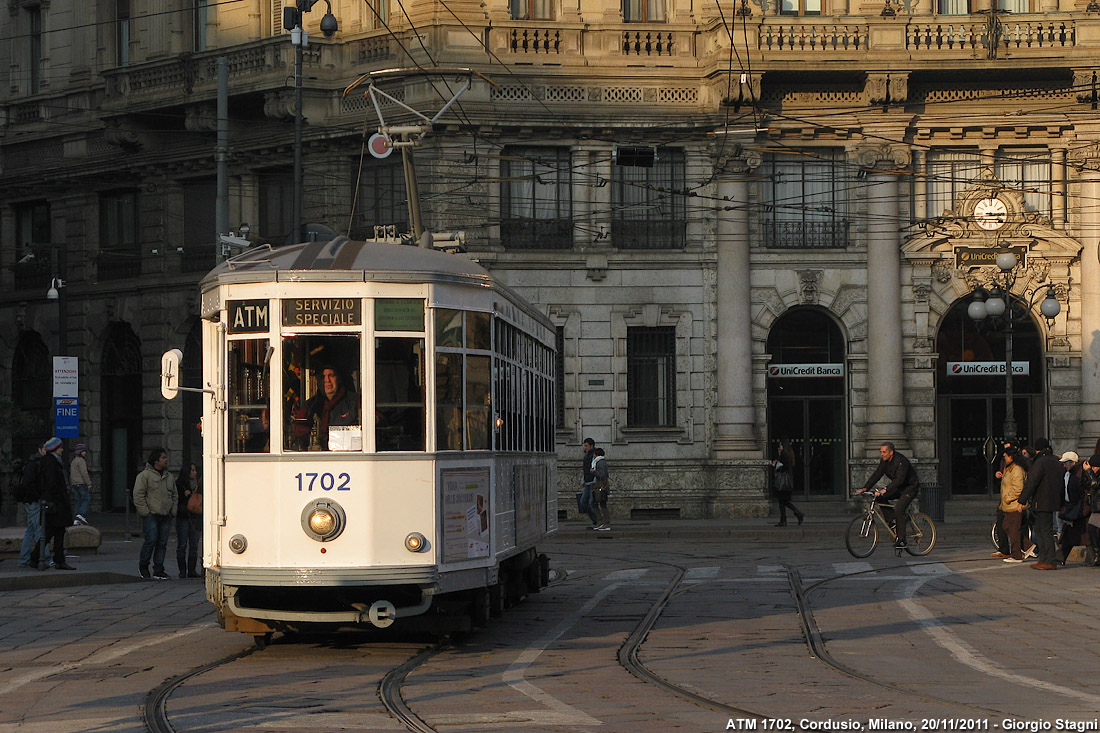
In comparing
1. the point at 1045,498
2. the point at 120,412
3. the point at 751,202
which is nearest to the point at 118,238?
the point at 120,412

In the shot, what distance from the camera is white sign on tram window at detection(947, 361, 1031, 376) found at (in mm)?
33781

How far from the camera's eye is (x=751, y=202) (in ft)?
109

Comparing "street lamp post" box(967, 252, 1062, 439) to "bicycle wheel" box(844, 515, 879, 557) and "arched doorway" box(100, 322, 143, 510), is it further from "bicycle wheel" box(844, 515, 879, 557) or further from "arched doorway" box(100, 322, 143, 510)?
"arched doorway" box(100, 322, 143, 510)

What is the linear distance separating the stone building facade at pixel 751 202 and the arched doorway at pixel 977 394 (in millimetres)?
60

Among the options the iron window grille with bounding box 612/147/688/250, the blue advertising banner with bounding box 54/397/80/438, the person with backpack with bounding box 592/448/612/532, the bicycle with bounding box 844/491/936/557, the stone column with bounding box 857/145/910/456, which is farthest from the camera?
the iron window grille with bounding box 612/147/688/250

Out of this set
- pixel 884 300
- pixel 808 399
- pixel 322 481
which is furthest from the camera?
pixel 808 399

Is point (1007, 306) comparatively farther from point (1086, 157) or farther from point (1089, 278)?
point (1086, 157)

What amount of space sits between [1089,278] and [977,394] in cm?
317

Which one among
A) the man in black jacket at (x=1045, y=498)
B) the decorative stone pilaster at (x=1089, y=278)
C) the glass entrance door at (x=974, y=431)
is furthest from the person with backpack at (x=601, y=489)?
the decorative stone pilaster at (x=1089, y=278)

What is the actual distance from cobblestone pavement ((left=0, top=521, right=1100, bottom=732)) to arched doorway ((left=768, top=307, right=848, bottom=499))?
14429 mm

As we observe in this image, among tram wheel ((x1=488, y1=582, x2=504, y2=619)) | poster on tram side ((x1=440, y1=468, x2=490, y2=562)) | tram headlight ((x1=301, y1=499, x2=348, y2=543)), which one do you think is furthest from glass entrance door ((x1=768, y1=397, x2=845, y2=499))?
tram headlight ((x1=301, y1=499, x2=348, y2=543))

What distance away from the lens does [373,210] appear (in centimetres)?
3400

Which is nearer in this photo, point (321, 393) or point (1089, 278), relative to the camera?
point (321, 393)

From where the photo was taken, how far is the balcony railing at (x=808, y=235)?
110ft
